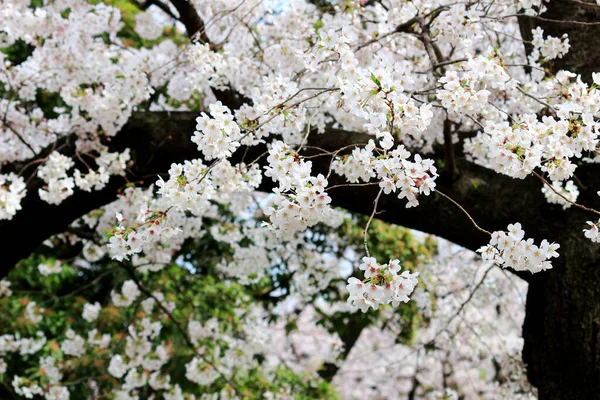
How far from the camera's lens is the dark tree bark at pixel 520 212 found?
2416mm

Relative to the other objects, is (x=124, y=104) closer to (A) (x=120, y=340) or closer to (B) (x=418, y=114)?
(B) (x=418, y=114)

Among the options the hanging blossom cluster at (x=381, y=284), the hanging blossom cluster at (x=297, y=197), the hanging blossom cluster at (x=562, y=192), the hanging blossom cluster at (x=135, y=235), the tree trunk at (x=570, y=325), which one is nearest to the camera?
the hanging blossom cluster at (x=381, y=284)

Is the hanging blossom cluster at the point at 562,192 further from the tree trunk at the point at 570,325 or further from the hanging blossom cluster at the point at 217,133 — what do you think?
the hanging blossom cluster at the point at 217,133

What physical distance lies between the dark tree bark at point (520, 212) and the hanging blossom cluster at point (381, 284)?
4.32 ft

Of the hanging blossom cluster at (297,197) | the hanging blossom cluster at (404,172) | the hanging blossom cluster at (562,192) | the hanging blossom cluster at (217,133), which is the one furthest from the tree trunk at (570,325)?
the hanging blossom cluster at (217,133)

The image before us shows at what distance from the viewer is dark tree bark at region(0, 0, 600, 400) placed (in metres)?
2.42

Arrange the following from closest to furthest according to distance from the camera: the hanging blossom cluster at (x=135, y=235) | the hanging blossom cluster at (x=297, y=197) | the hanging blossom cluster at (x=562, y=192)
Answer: the hanging blossom cluster at (x=297, y=197) → the hanging blossom cluster at (x=135, y=235) → the hanging blossom cluster at (x=562, y=192)

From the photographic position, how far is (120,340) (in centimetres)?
498

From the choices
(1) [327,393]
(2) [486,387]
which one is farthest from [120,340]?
(2) [486,387]

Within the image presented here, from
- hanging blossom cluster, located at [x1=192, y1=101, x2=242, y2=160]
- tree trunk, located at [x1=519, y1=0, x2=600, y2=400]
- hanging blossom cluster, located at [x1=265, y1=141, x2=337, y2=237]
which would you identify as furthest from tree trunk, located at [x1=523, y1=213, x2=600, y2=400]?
hanging blossom cluster, located at [x1=192, y1=101, x2=242, y2=160]

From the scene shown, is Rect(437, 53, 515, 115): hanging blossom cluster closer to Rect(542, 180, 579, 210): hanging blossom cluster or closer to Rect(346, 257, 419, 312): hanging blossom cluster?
Rect(346, 257, 419, 312): hanging blossom cluster

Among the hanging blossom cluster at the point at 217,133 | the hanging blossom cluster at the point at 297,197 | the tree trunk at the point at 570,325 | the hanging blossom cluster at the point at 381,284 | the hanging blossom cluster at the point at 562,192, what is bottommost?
the hanging blossom cluster at the point at 381,284

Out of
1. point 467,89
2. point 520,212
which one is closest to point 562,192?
point 520,212

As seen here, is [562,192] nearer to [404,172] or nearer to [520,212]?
[520,212]
